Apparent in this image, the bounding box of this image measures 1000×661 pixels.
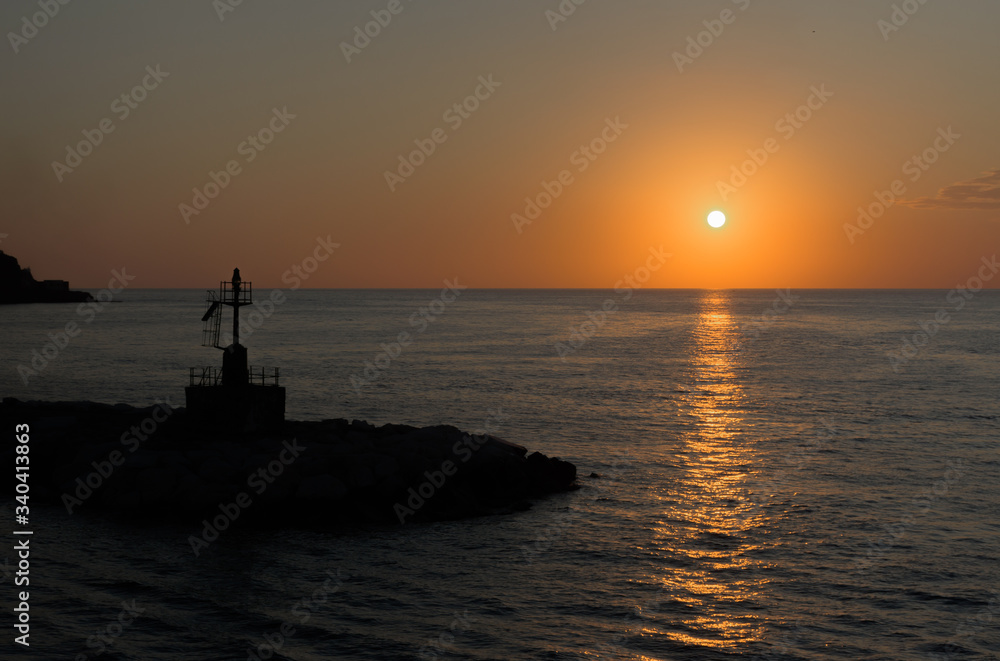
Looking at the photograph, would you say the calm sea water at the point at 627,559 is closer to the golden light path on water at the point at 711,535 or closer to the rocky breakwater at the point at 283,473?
the golden light path on water at the point at 711,535

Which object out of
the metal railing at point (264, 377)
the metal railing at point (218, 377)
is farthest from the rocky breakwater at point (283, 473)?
the metal railing at point (264, 377)

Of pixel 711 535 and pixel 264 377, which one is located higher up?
pixel 264 377

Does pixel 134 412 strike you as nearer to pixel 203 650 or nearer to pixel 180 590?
pixel 180 590

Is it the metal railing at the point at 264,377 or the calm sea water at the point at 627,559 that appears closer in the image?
the calm sea water at the point at 627,559

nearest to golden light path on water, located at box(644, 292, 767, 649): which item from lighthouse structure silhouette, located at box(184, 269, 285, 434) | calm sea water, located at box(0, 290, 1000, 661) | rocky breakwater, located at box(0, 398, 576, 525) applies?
calm sea water, located at box(0, 290, 1000, 661)

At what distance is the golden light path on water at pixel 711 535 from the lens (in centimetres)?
1789

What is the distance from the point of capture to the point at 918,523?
993 inches

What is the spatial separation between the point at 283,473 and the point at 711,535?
1261cm

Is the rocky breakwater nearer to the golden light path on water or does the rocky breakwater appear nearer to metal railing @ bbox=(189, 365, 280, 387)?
metal railing @ bbox=(189, 365, 280, 387)

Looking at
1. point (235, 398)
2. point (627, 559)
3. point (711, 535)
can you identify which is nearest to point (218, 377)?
point (235, 398)

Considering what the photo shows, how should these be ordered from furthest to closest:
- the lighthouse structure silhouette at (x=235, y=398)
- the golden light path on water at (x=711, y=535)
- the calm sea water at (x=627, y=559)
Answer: the lighthouse structure silhouette at (x=235, y=398), the golden light path on water at (x=711, y=535), the calm sea water at (x=627, y=559)

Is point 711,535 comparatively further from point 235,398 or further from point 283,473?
point 235,398

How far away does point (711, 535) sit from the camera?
24328mm

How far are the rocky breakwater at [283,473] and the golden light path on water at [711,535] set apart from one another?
14.9ft
